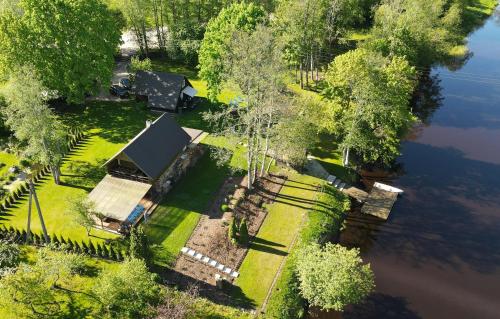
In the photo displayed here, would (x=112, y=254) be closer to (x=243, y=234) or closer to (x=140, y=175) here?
(x=140, y=175)

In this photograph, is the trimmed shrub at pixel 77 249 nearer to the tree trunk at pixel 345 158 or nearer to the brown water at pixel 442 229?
the brown water at pixel 442 229

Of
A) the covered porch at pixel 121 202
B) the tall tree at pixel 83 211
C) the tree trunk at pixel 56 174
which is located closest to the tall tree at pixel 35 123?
the tree trunk at pixel 56 174

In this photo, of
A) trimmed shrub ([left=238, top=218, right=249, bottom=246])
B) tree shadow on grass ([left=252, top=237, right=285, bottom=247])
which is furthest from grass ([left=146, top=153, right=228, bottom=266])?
tree shadow on grass ([left=252, top=237, right=285, bottom=247])

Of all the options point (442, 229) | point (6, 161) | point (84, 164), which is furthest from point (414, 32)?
point (6, 161)

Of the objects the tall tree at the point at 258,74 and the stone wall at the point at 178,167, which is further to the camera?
the stone wall at the point at 178,167

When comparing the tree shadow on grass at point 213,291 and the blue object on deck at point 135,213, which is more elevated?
the blue object on deck at point 135,213

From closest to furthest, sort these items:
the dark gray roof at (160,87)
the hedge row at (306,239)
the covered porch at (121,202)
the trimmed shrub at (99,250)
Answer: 1. the hedge row at (306,239)
2. the trimmed shrub at (99,250)
3. the covered porch at (121,202)
4. the dark gray roof at (160,87)
